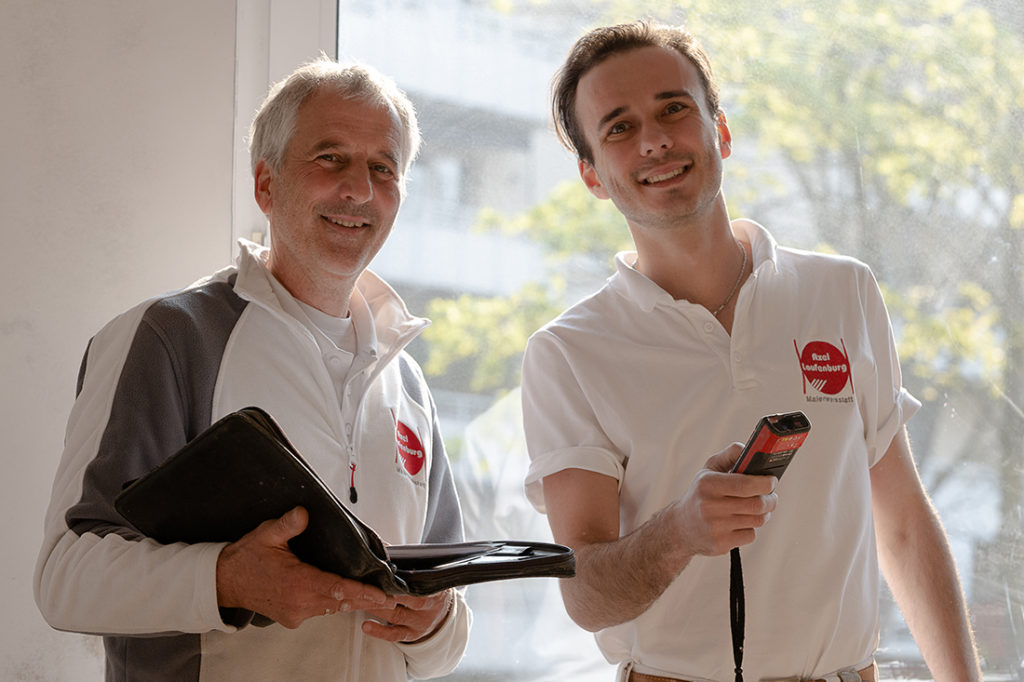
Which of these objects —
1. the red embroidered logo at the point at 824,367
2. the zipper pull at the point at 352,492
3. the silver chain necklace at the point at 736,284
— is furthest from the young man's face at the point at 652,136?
the zipper pull at the point at 352,492

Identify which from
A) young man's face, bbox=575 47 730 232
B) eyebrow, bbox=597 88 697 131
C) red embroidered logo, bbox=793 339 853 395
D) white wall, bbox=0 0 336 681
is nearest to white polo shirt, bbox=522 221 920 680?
red embroidered logo, bbox=793 339 853 395

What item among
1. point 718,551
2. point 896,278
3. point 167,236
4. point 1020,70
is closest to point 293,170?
point 167,236

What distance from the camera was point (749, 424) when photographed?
1592 mm

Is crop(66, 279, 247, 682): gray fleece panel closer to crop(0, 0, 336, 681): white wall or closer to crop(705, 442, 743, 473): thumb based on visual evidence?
crop(0, 0, 336, 681): white wall

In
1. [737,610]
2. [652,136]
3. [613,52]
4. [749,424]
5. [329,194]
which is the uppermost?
[613,52]

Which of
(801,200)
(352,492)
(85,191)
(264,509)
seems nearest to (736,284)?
(801,200)

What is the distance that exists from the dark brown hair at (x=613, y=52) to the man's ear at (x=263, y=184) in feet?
1.94

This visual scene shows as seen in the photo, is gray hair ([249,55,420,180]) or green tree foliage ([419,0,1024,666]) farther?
green tree foliage ([419,0,1024,666])

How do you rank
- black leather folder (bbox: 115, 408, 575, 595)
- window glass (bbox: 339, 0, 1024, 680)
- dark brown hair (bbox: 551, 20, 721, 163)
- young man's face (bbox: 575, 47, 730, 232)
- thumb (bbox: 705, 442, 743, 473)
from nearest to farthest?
black leather folder (bbox: 115, 408, 575, 595) < thumb (bbox: 705, 442, 743, 473) < young man's face (bbox: 575, 47, 730, 232) < dark brown hair (bbox: 551, 20, 721, 163) < window glass (bbox: 339, 0, 1024, 680)

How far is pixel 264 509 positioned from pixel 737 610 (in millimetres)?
748

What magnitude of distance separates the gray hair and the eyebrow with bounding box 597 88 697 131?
0.36 metres

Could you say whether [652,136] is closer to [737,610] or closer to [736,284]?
[736,284]

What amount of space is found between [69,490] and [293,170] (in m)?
0.62

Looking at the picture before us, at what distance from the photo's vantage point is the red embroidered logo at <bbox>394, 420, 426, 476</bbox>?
1.60 metres
